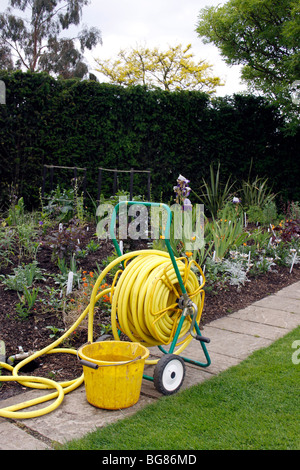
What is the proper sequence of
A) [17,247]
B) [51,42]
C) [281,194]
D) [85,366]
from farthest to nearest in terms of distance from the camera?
[51,42]
[281,194]
[17,247]
[85,366]

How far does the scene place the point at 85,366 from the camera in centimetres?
243

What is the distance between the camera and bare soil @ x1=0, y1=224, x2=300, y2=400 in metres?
2.98

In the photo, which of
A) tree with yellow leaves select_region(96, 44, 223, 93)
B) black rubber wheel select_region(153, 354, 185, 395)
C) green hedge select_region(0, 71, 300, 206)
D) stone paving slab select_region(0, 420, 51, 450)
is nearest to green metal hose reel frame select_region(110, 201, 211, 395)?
black rubber wheel select_region(153, 354, 185, 395)

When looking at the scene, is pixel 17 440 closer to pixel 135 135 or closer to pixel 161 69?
pixel 135 135

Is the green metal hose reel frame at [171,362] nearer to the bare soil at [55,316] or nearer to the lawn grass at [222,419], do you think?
the lawn grass at [222,419]

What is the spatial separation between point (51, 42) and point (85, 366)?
22.0 metres

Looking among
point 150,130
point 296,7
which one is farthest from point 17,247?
point 296,7

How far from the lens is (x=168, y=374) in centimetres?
263

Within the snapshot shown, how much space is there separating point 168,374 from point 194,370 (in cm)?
44

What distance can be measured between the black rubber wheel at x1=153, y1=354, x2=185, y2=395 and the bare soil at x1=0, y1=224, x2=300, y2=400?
0.64 meters

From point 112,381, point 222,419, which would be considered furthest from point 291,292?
point 112,381

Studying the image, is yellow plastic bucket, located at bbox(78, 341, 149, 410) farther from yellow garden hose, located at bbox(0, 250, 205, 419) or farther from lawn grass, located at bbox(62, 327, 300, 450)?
yellow garden hose, located at bbox(0, 250, 205, 419)

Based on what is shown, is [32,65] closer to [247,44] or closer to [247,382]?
[247,44]

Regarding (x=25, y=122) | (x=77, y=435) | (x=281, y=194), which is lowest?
(x=77, y=435)
